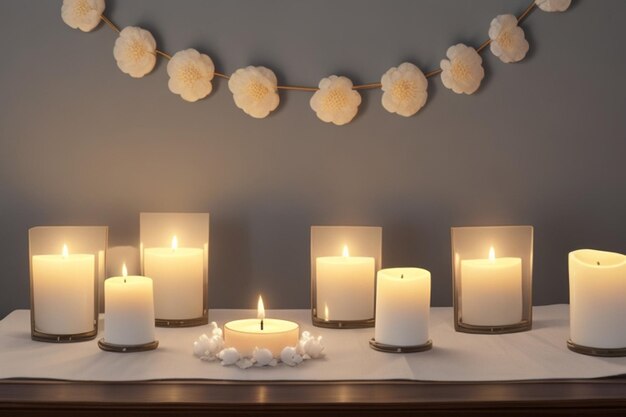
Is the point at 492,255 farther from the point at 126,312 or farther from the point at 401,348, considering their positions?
the point at 126,312

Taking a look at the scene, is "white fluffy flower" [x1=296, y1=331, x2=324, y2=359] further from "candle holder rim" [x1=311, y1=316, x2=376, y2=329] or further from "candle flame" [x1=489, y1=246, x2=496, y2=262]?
"candle flame" [x1=489, y1=246, x2=496, y2=262]

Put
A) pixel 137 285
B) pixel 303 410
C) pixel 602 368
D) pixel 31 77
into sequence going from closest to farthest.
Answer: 1. pixel 303 410
2. pixel 602 368
3. pixel 137 285
4. pixel 31 77

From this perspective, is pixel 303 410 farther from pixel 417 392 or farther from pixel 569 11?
pixel 569 11

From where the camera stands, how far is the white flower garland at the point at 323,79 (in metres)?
1.62

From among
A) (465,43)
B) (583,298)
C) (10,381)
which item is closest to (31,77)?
(10,381)

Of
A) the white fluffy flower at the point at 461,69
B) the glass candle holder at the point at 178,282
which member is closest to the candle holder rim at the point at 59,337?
the glass candle holder at the point at 178,282

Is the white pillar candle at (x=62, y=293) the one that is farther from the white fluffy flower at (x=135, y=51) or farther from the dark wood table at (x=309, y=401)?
the white fluffy flower at (x=135, y=51)

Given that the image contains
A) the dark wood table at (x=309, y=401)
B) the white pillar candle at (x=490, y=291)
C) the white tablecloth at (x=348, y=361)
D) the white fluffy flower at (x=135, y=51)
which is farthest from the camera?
the white fluffy flower at (x=135, y=51)

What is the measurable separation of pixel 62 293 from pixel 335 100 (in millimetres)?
596

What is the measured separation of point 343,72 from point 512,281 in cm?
50

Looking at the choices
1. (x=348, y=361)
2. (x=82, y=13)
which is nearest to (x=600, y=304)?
(x=348, y=361)

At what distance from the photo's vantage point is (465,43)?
1.67m

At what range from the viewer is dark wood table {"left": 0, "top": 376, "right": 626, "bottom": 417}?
3.48 ft

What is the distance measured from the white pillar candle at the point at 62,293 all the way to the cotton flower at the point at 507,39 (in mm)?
816
